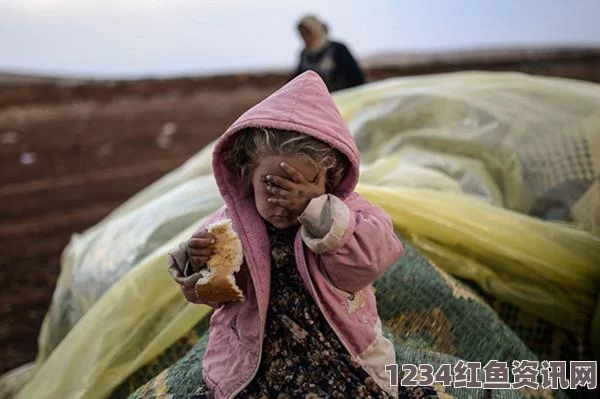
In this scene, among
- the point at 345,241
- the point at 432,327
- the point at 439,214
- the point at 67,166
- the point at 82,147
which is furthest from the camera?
the point at 82,147

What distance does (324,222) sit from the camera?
0.97m

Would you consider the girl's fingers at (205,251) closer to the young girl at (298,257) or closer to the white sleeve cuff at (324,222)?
the young girl at (298,257)

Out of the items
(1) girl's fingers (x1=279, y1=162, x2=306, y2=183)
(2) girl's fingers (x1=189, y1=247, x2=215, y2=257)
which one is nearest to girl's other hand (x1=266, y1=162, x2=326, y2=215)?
(1) girl's fingers (x1=279, y1=162, x2=306, y2=183)

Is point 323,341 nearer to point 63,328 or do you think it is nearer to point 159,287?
point 159,287

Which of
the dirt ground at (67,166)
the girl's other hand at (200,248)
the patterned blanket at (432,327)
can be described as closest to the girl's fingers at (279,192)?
the girl's other hand at (200,248)

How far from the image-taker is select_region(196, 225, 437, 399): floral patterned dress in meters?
1.03

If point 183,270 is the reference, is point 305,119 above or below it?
above

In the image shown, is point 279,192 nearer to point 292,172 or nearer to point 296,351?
A: point 292,172

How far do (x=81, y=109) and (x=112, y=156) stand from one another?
7.45 ft

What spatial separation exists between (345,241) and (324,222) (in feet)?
0.12

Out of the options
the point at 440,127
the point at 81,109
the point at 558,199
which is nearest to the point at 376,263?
the point at 558,199

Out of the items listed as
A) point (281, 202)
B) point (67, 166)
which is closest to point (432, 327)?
point (281, 202)

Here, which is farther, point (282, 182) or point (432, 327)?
point (432, 327)

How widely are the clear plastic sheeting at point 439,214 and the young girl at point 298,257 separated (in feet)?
1.46
